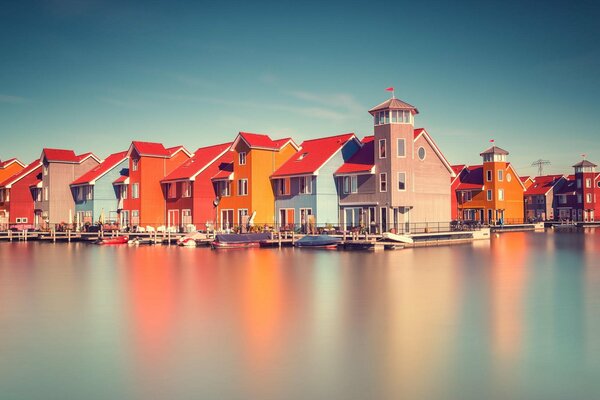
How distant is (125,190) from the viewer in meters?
76.1

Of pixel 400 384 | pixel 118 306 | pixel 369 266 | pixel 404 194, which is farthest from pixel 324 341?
pixel 404 194

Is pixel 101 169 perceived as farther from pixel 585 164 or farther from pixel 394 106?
pixel 585 164

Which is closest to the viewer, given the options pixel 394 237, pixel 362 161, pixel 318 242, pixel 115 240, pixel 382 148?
pixel 394 237

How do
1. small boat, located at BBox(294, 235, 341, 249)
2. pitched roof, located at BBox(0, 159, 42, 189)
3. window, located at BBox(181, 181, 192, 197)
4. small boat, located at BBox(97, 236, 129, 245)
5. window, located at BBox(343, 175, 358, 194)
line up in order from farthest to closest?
pitched roof, located at BBox(0, 159, 42, 189) < window, located at BBox(181, 181, 192, 197) < small boat, located at BBox(97, 236, 129, 245) < window, located at BBox(343, 175, 358, 194) < small boat, located at BBox(294, 235, 341, 249)

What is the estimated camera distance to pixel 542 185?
12019 cm

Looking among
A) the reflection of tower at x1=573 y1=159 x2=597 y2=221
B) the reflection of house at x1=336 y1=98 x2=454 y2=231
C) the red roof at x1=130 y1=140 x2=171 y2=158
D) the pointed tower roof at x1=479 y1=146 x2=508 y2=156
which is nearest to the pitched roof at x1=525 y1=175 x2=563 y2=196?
the reflection of tower at x1=573 y1=159 x2=597 y2=221

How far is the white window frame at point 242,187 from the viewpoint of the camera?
210 ft

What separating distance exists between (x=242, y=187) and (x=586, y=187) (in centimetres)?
7382

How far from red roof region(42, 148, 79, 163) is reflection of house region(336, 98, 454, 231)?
138 feet

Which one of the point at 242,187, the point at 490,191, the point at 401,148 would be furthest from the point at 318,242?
the point at 490,191

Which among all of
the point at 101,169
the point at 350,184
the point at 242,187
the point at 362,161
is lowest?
the point at 350,184

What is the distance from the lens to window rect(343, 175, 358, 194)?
59.7m

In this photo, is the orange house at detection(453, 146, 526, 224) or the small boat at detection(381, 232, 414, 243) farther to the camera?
the orange house at detection(453, 146, 526, 224)

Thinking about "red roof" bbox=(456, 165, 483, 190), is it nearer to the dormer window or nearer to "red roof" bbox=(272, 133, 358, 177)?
"red roof" bbox=(272, 133, 358, 177)
